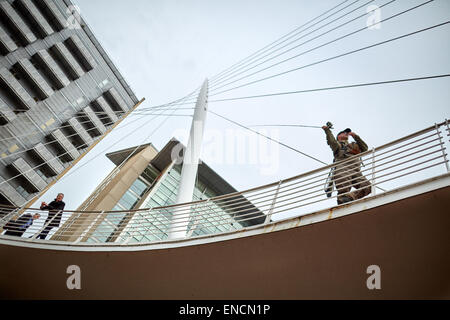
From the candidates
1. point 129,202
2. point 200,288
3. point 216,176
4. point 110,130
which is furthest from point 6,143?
point 200,288

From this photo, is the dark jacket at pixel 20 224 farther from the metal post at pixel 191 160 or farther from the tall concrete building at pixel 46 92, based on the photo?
the tall concrete building at pixel 46 92

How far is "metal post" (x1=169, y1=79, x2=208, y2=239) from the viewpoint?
1036cm

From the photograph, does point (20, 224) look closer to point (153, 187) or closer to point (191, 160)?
point (191, 160)

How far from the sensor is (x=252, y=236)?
18.4 feet

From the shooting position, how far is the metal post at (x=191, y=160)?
34.0 ft

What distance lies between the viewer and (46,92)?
86.4ft

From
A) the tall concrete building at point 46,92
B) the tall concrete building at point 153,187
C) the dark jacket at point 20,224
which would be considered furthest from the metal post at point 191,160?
the tall concrete building at point 46,92

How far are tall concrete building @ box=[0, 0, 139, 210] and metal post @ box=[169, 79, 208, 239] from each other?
615 inches

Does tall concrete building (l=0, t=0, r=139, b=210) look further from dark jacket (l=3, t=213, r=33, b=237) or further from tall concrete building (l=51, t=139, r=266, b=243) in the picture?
dark jacket (l=3, t=213, r=33, b=237)

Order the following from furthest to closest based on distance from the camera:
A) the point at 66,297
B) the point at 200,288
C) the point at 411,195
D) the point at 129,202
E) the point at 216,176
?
the point at 216,176, the point at 129,202, the point at 66,297, the point at 200,288, the point at 411,195

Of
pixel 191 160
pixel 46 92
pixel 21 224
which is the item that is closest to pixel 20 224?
pixel 21 224

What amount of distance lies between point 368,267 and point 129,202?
1400cm

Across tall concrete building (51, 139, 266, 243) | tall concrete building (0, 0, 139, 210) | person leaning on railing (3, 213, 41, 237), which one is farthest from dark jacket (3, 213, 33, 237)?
tall concrete building (0, 0, 139, 210)
